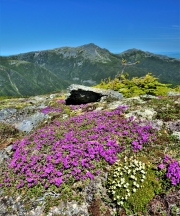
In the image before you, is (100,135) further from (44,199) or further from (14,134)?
(14,134)

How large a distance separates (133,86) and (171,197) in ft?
70.0

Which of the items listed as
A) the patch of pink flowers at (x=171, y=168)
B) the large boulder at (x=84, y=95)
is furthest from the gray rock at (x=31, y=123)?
the patch of pink flowers at (x=171, y=168)

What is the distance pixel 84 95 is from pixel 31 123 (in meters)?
9.24

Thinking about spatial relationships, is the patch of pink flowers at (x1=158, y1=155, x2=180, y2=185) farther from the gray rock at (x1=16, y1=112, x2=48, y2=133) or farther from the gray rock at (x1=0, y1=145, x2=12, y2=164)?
the gray rock at (x1=16, y1=112, x2=48, y2=133)

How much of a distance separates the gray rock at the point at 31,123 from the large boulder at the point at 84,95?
5.87m

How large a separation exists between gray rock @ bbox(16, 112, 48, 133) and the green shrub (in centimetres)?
1192

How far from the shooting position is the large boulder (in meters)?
27.7

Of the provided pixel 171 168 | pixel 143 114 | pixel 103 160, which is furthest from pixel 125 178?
pixel 143 114

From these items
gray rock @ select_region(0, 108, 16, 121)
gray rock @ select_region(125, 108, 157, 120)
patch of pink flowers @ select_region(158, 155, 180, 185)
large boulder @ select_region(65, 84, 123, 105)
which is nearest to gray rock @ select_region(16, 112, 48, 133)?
large boulder @ select_region(65, 84, 123, 105)

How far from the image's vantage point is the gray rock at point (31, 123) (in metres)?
20.4

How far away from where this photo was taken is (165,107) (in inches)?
662

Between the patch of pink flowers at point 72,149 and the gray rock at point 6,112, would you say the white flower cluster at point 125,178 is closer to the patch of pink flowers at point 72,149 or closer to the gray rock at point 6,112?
the patch of pink flowers at point 72,149

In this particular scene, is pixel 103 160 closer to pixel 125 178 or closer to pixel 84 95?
pixel 125 178

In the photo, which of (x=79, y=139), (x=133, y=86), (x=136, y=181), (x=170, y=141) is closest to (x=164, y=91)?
(x=133, y=86)
